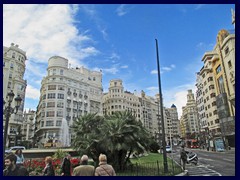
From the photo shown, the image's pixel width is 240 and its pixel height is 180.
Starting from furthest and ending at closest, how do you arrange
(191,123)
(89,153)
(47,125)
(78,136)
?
(191,123) < (47,125) < (78,136) < (89,153)

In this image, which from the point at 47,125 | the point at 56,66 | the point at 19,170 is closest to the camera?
the point at 19,170

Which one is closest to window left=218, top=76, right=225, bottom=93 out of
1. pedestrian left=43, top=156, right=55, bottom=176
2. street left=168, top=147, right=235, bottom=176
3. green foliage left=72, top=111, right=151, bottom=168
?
street left=168, top=147, right=235, bottom=176

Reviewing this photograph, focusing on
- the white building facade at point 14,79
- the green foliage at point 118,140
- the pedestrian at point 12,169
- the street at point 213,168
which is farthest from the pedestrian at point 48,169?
the white building facade at point 14,79

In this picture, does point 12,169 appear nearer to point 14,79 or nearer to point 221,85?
point 221,85

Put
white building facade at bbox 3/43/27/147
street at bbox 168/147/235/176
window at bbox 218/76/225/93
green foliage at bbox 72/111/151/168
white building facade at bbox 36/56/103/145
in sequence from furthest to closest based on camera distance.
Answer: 1. white building facade at bbox 36/56/103/145
2. white building facade at bbox 3/43/27/147
3. window at bbox 218/76/225/93
4. green foliage at bbox 72/111/151/168
5. street at bbox 168/147/235/176

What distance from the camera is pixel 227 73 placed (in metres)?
33.7

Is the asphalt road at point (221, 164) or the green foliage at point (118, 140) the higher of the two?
the green foliage at point (118, 140)

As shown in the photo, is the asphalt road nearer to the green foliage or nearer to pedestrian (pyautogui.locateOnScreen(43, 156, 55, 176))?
the green foliage

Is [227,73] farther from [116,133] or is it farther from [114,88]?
[114,88]

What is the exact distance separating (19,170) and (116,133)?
5887mm

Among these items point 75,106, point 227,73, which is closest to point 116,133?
point 227,73

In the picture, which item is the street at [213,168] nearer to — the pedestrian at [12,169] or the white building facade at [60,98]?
the pedestrian at [12,169]

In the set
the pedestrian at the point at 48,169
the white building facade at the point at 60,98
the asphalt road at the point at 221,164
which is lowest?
the asphalt road at the point at 221,164

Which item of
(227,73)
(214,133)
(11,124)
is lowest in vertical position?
(214,133)
